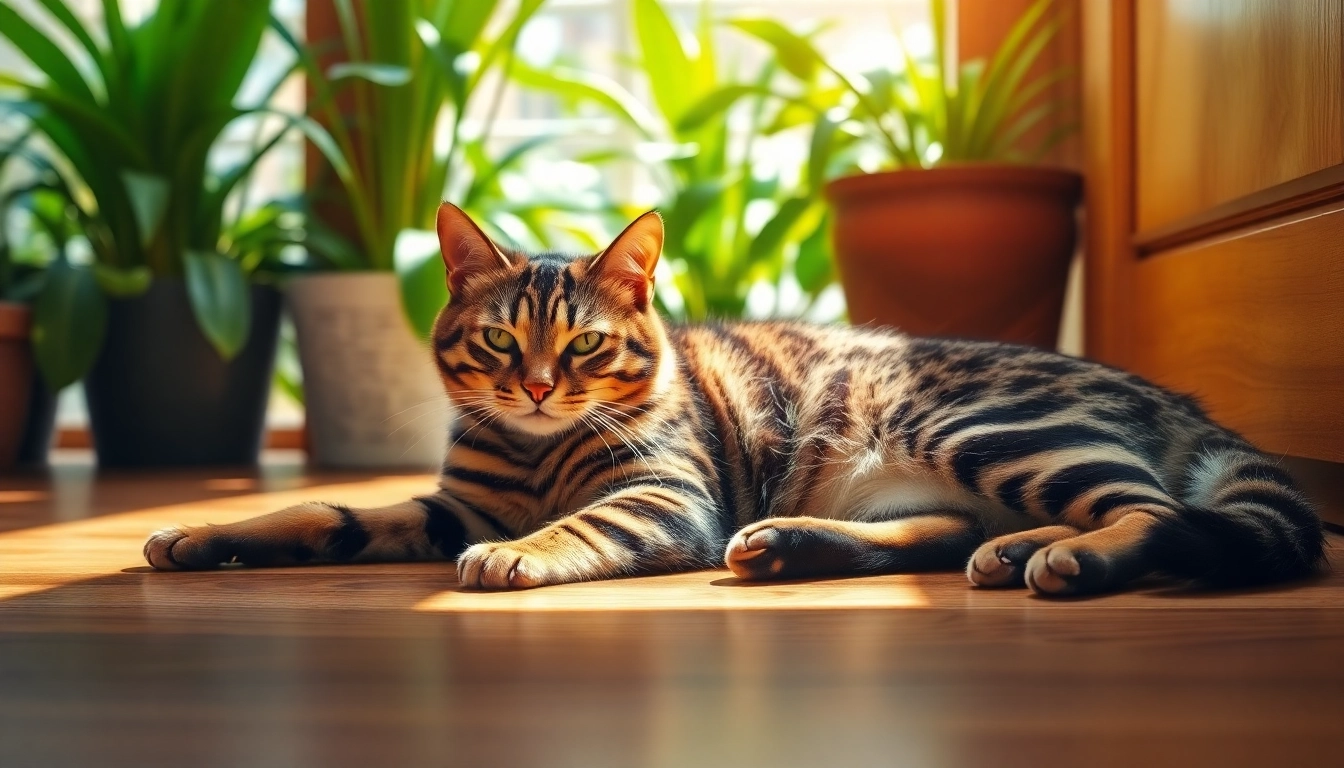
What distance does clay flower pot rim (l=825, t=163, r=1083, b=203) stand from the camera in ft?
7.46

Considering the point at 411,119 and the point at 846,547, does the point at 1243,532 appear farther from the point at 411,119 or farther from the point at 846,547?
the point at 411,119

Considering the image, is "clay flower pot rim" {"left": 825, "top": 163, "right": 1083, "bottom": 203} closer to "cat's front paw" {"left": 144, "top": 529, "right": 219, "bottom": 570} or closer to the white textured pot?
the white textured pot

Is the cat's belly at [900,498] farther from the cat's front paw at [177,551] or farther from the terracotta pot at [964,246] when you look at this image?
the terracotta pot at [964,246]

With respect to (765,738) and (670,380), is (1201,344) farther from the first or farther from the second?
(765,738)

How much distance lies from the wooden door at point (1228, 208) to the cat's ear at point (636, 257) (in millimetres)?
789

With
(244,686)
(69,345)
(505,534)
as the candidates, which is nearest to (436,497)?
(505,534)

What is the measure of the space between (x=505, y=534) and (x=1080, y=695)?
854mm

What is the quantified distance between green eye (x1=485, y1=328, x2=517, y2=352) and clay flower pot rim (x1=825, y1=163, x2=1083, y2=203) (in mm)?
1131

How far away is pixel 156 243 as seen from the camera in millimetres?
2732


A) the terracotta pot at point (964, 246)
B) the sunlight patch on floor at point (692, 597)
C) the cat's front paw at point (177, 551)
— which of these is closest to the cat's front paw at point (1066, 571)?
the sunlight patch on floor at point (692, 597)

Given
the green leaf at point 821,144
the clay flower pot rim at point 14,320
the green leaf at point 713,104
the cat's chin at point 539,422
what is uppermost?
the green leaf at point 713,104

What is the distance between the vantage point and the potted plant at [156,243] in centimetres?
250

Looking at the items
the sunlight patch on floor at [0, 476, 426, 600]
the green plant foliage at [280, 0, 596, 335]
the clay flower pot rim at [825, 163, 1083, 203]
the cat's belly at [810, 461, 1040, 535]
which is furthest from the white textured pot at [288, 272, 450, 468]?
the cat's belly at [810, 461, 1040, 535]

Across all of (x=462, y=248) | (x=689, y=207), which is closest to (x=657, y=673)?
(x=462, y=248)
